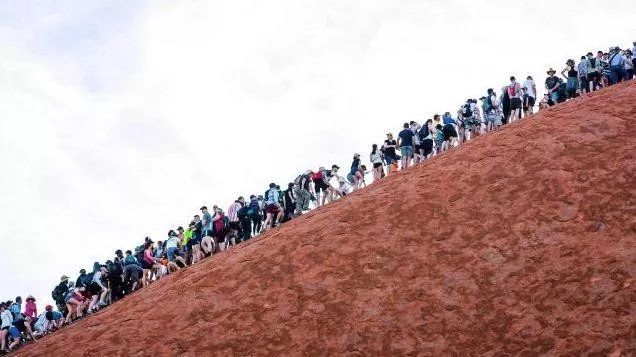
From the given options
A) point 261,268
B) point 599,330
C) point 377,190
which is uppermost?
point 377,190

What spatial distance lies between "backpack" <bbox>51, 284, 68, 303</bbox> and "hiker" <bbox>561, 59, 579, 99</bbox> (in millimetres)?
22181

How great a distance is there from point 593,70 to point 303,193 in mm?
12652

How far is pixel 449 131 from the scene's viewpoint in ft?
89.9

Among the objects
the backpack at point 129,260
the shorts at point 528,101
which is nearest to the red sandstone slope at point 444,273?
the backpack at point 129,260

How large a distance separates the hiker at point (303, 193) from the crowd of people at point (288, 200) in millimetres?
40

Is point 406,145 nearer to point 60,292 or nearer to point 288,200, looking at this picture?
point 288,200

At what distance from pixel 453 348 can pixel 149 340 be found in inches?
313

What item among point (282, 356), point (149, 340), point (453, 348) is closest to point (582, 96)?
point (453, 348)

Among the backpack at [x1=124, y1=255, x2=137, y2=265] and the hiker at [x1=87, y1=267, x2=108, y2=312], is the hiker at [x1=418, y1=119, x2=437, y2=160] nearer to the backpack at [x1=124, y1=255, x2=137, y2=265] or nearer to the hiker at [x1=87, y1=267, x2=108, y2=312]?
the backpack at [x1=124, y1=255, x2=137, y2=265]

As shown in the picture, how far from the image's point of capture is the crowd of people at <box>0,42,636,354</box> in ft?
Answer: 82.8

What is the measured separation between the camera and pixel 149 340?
17719 mm

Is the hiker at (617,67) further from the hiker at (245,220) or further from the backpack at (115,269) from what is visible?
the backpack at (115,269)

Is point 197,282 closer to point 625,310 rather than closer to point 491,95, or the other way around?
point 625,310

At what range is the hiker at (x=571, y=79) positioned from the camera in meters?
27.7
